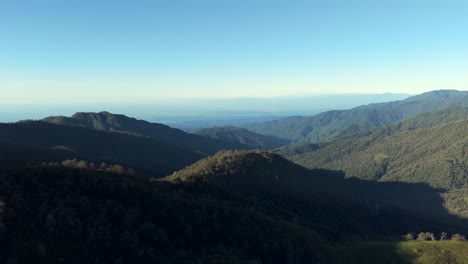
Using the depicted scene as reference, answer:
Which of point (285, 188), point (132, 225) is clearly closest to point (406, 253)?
point (132, 225)

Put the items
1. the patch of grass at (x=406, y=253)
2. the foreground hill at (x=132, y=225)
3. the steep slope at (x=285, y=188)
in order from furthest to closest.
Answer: the steep slope at (x=285, y=188) → the patch of grass at (x=406, y=253) → the foreground hill at (x=132, y=225)

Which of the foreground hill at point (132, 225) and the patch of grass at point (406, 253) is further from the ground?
the foreground hill at point (132, 225)

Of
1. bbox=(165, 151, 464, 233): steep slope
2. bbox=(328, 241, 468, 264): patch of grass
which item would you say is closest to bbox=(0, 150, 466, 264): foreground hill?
bbox=(328, 241, 468, 264): patch of grass

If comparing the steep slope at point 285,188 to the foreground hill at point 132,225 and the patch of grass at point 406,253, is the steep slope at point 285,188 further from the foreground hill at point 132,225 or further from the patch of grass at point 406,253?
the patch of grass at point 406,253

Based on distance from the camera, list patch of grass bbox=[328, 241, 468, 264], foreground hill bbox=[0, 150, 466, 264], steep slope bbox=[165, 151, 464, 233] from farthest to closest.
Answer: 1. steep slope bbox=[165, 151, 464, 233]
2. patch of grass bbox=[328, 241, 468, 264]
3. foreground hill bbox=[0, 150, 466, 264]

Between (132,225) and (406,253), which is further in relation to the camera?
(406,253)

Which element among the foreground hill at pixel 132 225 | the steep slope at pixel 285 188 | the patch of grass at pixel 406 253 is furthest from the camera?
the steep slope at pixel 285 188

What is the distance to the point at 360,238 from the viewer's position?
11825cm

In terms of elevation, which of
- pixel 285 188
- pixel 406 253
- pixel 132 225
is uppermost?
pixel 132 225

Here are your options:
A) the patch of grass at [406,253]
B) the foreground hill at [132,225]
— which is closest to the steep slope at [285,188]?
the foreground hill at [132,225]

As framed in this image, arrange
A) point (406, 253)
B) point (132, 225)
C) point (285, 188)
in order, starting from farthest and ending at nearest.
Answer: point (285, 188) < point (406, 253) < point (132, 225)

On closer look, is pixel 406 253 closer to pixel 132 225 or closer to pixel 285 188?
pixel 132 225

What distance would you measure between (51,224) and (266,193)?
96.6m

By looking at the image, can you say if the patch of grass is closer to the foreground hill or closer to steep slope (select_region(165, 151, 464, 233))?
the foreground hill
